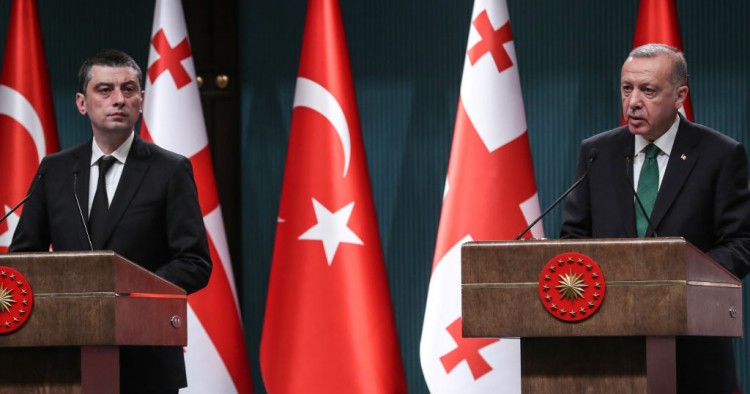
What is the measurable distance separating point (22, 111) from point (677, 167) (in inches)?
118

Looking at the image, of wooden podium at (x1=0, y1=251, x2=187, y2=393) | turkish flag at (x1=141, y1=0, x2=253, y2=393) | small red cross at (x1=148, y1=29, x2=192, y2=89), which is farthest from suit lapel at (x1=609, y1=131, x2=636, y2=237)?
small red cross at (x1=148, y1=29, x2=192, y2=89)

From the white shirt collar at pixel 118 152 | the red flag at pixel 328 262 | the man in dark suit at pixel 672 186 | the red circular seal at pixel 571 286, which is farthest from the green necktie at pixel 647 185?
the red flag at pixel 328 262

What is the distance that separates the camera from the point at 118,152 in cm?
318

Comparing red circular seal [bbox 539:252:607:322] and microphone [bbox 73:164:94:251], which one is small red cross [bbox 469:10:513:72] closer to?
microphone [bbox 73:164:94:251]

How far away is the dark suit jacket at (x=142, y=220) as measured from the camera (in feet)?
9.89

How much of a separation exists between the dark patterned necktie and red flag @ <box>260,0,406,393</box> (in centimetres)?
160

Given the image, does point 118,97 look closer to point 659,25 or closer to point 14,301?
point 14,301

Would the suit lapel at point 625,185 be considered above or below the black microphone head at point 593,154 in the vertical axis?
below

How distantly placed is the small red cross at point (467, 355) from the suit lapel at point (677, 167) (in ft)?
5.09

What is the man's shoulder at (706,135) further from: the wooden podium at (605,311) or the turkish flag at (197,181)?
the turkish flag at (197,181)

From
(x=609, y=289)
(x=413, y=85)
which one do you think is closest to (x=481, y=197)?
(x=413, y=85)

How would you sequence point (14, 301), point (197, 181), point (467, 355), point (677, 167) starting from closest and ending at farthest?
point (14, 301), point (677, 167), point (467, 355), point (197, 181)

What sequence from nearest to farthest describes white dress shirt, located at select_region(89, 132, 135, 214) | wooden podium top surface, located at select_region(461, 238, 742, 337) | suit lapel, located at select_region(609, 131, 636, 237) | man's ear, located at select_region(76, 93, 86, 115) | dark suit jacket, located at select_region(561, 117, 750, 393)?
wooden podium top surface, located at select_region(461, 238, 742, 337), dark suit jacket, located at select_region(561, 117, 750, 393), suit lapel, located at select_region(609, 131, 636, 237), white dress shirt, located at select_region(89, 132, 135, 214), man's ear, located at select_region(76, 93, 86, 115)

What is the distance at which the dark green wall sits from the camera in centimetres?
495
